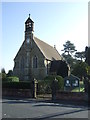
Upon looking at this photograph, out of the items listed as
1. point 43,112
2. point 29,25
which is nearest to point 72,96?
point 43,112

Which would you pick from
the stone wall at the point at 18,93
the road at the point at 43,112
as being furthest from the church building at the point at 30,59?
the road at the point at 43,112

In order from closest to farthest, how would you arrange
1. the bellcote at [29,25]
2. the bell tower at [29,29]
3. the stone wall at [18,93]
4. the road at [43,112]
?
the road at [43,112] < the stone wall at [18,93] < the bell tower at [29,29] < the bellcote at [29,25]

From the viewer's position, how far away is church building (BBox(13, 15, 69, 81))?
4462 centimetres

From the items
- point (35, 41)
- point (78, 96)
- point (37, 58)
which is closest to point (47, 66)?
point (37, 58)

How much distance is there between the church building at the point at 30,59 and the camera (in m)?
44.6

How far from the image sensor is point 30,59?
46.1 m

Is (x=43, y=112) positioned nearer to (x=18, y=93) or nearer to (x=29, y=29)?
(x=18, y=93)

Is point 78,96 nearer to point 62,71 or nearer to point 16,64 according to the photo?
point 62,71

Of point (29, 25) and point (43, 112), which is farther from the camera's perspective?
point (29, 25)

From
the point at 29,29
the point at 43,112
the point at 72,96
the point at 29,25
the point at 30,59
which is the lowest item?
the point at 43,112

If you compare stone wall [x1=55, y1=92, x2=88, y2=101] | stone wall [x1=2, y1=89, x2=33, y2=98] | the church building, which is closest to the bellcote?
the church building

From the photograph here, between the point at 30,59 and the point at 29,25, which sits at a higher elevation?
the point at 29,25

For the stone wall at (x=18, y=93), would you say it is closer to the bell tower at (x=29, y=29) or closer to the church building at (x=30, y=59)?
the church building at (x=30, y=59)

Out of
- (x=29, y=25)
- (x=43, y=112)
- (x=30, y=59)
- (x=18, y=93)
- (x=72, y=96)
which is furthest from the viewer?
(x=29, y=25)
